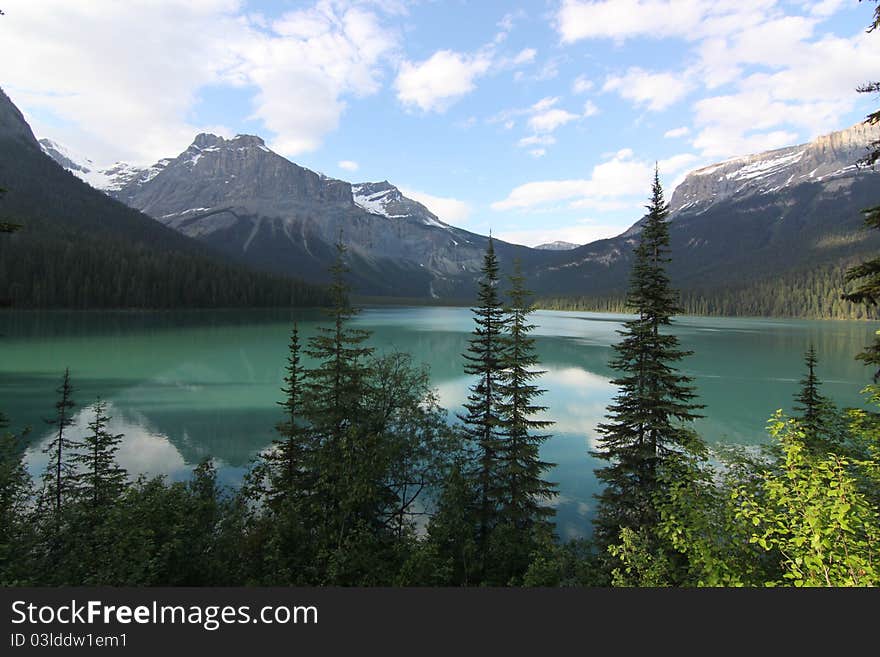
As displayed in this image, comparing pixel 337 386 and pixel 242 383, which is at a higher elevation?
pixel 337 386

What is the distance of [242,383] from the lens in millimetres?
41219

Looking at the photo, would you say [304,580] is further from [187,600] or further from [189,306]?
[189,306]

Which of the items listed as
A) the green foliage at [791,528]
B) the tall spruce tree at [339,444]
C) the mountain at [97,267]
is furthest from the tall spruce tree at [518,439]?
the mountain at [97,267]

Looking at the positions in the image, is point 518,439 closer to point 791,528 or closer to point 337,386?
point 337,386

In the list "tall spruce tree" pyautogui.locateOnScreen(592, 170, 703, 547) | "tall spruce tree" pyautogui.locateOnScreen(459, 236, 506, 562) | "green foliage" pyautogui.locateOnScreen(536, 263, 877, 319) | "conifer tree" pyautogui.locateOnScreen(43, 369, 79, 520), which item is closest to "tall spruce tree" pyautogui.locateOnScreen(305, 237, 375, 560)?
"tall spruce tree" pyautogui.locateOnScreen(459, 236, 506, 562)

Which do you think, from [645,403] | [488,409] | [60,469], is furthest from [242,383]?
[645,403]

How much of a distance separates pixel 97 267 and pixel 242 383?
319 feet

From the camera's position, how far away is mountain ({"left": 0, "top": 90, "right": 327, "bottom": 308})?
98750 mm

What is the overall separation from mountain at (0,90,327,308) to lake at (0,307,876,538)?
1603 centimetres

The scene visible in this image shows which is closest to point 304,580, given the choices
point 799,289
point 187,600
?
point 187,600

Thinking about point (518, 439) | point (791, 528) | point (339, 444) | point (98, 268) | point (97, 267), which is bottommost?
point (518, 439)

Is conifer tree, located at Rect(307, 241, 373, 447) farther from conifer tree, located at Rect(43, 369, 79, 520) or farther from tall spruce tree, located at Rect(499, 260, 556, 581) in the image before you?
conifer tree, located at Rect(43, 369, 79, 520)

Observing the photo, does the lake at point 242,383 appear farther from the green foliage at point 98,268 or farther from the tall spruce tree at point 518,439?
the green foliage at point 98,268

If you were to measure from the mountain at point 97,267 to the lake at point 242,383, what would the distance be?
52.6 feet
